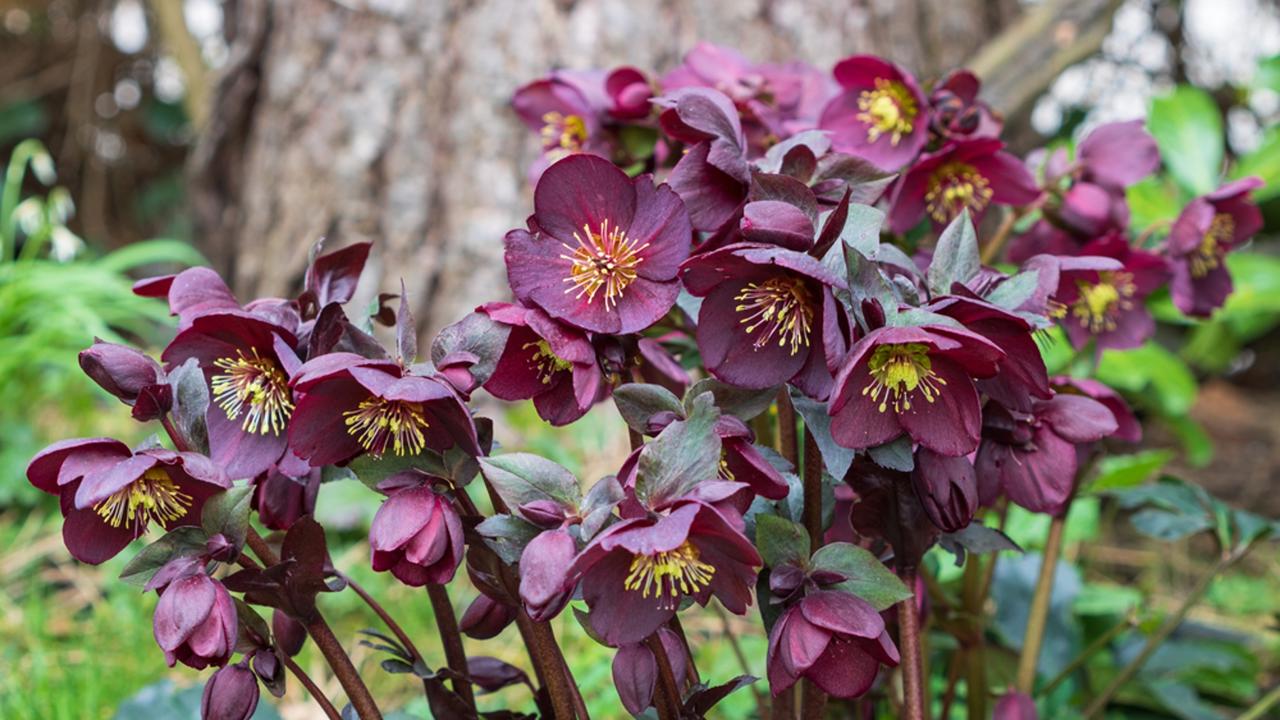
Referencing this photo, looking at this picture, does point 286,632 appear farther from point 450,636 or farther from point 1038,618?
point 1038,618

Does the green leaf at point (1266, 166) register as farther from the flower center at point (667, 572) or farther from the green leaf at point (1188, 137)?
the flower center at point (667, 572)

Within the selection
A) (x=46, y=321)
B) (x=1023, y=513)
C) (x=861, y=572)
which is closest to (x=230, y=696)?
(x=861, y=572)

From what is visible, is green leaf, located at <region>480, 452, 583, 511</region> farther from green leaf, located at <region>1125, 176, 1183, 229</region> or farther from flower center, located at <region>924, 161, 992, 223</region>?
green leaf, located at <region>1125, 176, 1183, 229</region>

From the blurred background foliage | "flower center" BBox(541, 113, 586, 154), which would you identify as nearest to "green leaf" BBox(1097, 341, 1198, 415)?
the blurred background foliage

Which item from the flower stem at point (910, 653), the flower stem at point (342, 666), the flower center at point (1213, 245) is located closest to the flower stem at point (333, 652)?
the flower stem at point (342, 666)

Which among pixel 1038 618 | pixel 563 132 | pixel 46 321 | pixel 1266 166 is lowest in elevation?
pixel 46 321

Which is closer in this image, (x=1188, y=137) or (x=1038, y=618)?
(x=1038, y=618)

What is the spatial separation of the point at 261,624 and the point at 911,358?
1.32 ft

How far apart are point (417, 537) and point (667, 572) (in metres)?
0.13

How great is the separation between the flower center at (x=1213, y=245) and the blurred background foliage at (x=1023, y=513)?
0.15ft

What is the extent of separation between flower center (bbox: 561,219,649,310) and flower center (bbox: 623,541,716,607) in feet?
0.47

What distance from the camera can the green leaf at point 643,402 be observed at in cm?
58

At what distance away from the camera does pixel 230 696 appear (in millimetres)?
605

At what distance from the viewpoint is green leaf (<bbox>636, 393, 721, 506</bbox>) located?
1.75 ft
